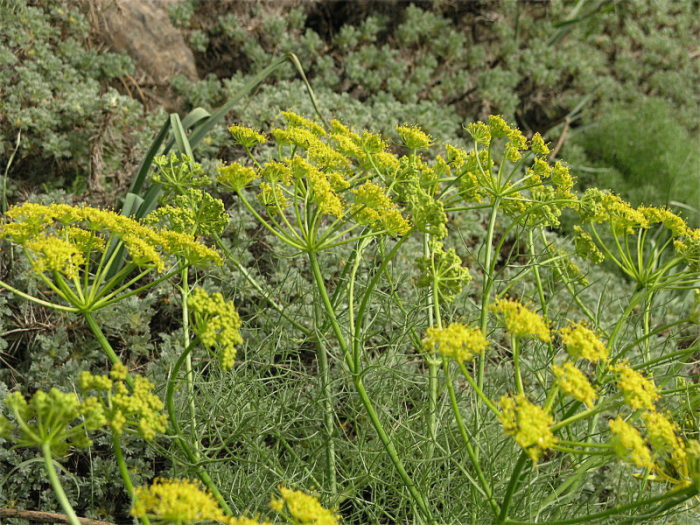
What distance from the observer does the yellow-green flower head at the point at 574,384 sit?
93cm

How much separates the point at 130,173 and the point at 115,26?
1293 mm

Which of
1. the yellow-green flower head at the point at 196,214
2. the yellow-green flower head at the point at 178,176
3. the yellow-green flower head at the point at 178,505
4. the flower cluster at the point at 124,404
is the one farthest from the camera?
the yellow-green flower head at the point at 178,176

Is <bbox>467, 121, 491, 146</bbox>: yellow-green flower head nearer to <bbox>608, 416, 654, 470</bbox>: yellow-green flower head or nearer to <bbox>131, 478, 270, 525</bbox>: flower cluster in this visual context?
<bbox>608, 416, 654, 470</bbox>: yellow-green flower head

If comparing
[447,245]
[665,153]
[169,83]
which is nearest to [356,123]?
[447,245]

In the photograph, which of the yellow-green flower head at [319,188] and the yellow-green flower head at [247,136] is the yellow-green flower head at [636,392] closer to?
the yellow-green flower head at [319,188]

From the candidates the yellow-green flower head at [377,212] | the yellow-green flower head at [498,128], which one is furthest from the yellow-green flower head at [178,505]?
the yellow-green flower head at [498,128]

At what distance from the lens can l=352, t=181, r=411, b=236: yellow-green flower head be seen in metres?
1.24

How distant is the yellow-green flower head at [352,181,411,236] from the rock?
2.89 metres

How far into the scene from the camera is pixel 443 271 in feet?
4.20

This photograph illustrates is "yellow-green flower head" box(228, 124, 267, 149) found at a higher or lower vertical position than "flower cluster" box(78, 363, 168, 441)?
higher

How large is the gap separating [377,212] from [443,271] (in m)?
0.19

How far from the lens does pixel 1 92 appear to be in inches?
117

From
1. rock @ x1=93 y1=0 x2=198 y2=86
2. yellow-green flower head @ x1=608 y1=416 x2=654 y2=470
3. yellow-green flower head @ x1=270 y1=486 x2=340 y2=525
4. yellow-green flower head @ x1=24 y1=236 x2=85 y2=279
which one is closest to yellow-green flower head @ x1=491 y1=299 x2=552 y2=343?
yellow-green flower head @ x1=608 y1=416 x2=654 y2=470

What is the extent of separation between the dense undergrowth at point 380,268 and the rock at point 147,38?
14cm
